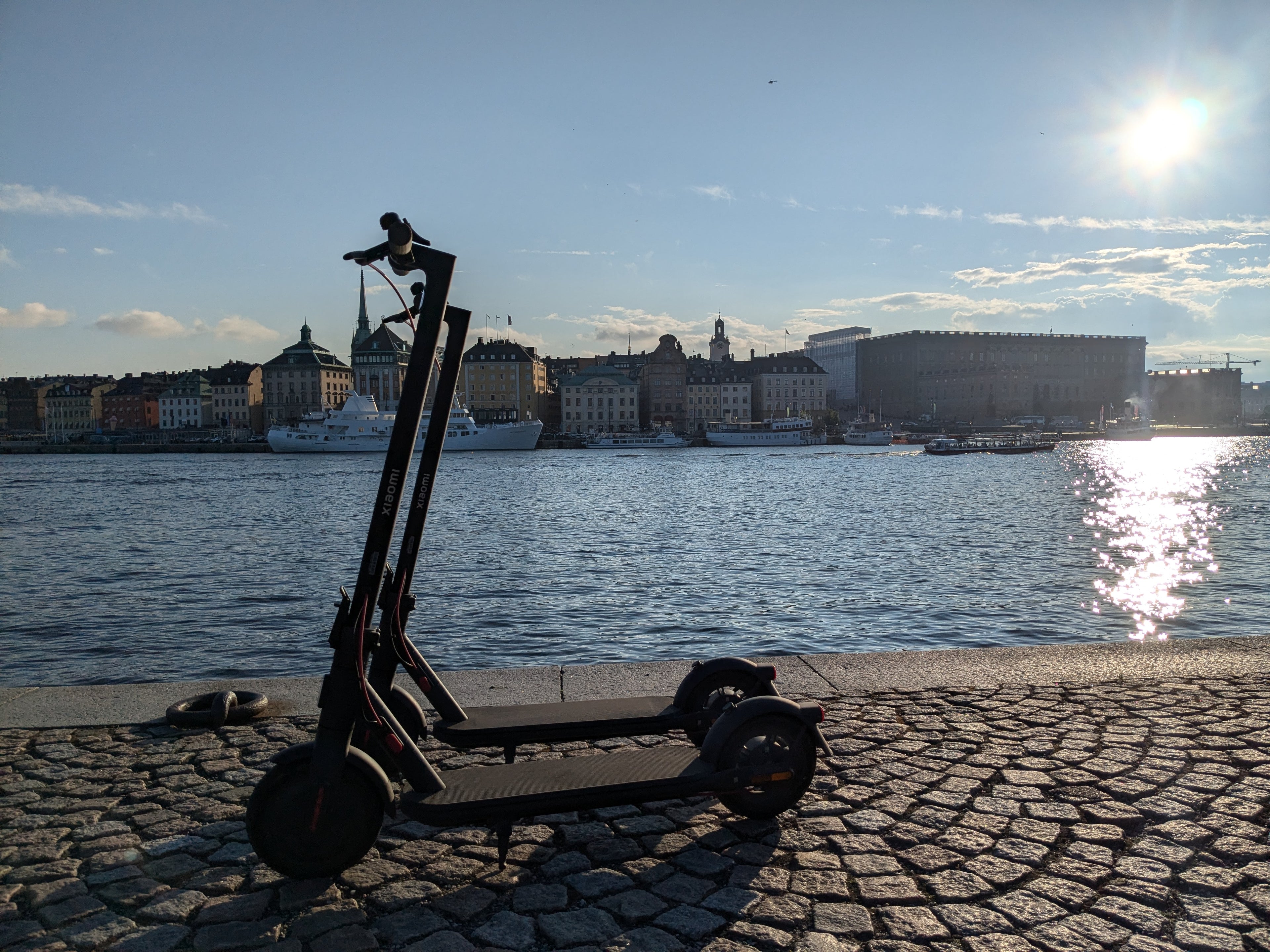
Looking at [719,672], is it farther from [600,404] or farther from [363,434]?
[600,404]

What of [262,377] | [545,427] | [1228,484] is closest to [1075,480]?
[1228,484]

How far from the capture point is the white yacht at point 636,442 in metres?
109

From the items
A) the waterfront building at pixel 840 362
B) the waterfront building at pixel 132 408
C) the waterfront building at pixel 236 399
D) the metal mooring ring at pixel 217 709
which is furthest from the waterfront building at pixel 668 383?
the metal mooring ring at pixel 217 709

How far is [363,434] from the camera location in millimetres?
91375

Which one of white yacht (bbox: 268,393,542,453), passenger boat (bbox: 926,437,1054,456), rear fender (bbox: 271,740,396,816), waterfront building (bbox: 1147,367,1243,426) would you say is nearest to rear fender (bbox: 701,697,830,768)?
rear fender (bbox: 271,740,396,816)

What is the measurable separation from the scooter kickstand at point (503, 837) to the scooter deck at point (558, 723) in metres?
0.80

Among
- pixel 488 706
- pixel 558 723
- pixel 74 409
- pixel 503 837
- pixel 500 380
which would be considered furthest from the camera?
pixel 74 409

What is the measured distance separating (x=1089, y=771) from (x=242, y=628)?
378 inches

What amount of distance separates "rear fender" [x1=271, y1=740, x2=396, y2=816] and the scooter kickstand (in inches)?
15.5

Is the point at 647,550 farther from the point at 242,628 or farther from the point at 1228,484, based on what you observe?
the point at 1228,484

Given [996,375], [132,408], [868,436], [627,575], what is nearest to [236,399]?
[132,408]

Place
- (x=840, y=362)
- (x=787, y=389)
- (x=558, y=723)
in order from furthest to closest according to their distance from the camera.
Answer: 1. (x=840, y=362)
2. (x=787, y=389)
3. (x=558, y=723)

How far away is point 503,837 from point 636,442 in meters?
106

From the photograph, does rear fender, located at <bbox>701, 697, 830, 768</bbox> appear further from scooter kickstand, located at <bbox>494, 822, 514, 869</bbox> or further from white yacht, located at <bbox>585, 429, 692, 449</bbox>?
white yacht, located at <bbox>585, 429, 692, 449</bbox>
